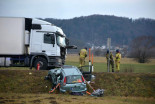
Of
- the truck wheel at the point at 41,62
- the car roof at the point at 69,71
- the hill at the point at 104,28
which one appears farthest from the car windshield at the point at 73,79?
the hill at the point at 104,28

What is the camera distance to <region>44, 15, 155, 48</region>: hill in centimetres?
15900

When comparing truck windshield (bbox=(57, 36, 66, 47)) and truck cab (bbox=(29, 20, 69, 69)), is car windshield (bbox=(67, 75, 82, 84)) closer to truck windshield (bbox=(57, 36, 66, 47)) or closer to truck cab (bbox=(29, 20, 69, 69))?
truck cab (bbox=(29, 20, 69, 69))

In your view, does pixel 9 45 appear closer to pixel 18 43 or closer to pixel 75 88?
pixel 18 43

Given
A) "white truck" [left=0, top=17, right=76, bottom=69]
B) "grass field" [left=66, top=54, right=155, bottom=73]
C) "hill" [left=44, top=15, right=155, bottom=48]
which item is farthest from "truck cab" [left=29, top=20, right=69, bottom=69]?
"hill" [left=44, top=15, right=155, bottom=48]

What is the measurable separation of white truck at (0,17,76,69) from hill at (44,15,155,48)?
131m

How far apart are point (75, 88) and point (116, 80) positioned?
5.11m

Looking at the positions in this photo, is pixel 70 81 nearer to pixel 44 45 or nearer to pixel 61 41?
pixel 44 45

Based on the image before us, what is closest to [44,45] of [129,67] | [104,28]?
[129,67]

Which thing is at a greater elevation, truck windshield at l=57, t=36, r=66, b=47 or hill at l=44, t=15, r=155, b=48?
hill at l=44, t=15, r=155, b=48

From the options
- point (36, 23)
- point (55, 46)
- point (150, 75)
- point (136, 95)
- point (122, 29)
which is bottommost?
point (136, 95)

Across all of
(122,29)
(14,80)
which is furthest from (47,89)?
(122,29)

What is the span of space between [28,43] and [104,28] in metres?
157

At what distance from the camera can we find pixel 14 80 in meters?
17.7

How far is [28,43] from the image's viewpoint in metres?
19.8
